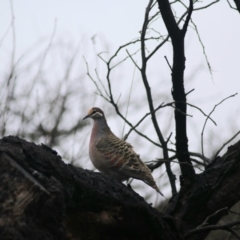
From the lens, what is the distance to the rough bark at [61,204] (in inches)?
93.7

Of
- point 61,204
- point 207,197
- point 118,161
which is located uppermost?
point 118,161

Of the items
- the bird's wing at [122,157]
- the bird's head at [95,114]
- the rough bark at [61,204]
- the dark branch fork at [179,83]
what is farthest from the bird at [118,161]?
the rough bark at [61,204]

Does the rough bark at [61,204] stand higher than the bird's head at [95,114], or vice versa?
the bird's head at [95,114]

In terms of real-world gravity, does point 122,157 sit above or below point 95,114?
below

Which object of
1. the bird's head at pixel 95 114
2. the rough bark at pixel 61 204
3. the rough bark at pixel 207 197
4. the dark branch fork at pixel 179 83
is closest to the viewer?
the rough bark at pixel 61 204

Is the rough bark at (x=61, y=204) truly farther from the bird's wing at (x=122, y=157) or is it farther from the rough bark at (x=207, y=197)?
the bird's wing at (x=122, y=157)

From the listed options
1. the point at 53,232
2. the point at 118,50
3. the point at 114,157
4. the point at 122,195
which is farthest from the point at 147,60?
the point at 53,232

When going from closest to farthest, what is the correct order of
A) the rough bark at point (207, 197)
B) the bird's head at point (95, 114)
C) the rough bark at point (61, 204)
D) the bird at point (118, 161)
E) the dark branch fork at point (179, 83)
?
the rough bark at point (61, 204) → the rough bark at point (207, 197) → the dark branch fork at point (179, 83) → the bird at point (118, 161) → the bird's head at point (95, 114)

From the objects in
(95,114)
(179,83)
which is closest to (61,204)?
(179,83)

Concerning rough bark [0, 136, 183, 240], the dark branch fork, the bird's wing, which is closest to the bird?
the bird's wing

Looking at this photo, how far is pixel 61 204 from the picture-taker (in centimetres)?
251

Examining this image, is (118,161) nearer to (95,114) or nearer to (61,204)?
(95,114)

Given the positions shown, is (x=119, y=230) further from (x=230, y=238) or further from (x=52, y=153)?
(x=230, y=238)

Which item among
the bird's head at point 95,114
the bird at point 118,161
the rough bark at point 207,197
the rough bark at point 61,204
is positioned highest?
the bird's head at point 95,114
